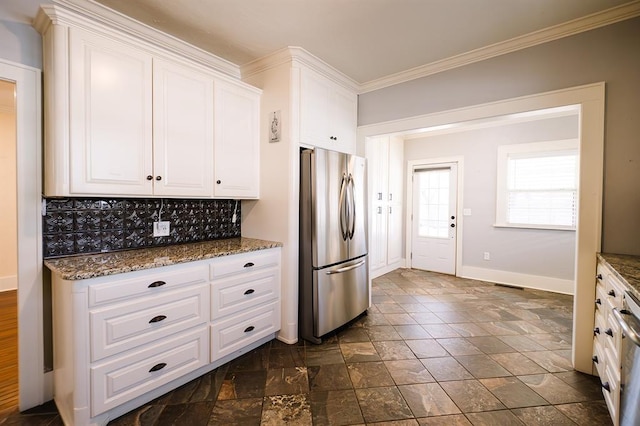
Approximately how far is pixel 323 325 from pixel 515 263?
350 centimetres

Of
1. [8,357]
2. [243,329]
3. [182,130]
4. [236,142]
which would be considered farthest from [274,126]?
[8,357]

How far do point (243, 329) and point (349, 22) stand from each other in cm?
254

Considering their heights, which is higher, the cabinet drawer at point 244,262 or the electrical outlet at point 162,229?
the electrical outlet at point 162,229

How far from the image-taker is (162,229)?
7.93ft

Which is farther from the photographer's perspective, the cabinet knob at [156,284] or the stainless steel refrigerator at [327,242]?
the stainless steel refrigerator at [327,242]

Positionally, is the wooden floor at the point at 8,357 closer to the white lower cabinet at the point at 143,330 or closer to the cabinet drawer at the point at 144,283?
the white lower cabinet at the point at 143,330

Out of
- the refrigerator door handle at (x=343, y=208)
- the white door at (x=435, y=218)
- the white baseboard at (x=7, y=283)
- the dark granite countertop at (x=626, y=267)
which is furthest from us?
the white door at (x=435, y=218)

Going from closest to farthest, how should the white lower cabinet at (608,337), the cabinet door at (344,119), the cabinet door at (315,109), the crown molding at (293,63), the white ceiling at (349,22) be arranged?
1. the white lower cabinet at (608,337)
2. the white ceiling at (349,22)
3. the crown molding at (293,63)
4. the cabinet door at (315,109)
5. the cabinet door at (344,119)

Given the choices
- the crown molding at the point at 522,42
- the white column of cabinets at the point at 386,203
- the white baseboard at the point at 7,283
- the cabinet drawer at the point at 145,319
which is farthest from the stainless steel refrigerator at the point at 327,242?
the white baseboard at the point at 7,283

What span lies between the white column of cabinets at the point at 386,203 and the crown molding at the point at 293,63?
5.37 feet

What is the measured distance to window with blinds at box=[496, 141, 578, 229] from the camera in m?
4.08

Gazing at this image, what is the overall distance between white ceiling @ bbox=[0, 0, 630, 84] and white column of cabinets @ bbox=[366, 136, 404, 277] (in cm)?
203

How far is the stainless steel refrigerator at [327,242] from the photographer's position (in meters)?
2.58

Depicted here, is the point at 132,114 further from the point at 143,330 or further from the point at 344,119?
the point at 344,119
